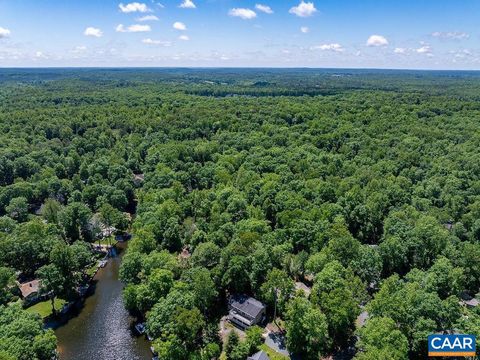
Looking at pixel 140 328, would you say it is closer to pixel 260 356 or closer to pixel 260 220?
pixel 260 356

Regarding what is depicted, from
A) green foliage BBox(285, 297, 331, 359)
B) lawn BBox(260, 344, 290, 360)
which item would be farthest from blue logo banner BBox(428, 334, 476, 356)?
lawn BBox(260, 344, 290, 360)

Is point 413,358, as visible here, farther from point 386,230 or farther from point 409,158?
point 409,158

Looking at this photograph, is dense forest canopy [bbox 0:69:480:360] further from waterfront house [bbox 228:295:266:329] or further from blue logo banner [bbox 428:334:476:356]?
waterfront house [bbox 228:295:266:329]

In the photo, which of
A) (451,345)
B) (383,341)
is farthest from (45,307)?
(451,345)

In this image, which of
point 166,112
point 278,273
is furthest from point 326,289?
point 166,112

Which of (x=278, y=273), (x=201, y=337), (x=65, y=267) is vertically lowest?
(x=201, y=337)

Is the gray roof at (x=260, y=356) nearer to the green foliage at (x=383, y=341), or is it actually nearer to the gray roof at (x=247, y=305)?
the gray roof at (x=247, y=305)
